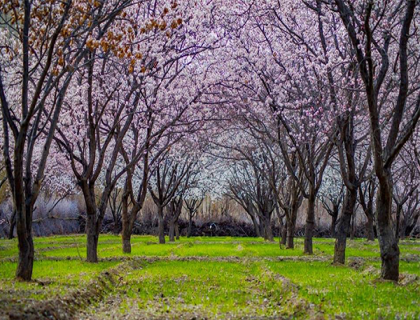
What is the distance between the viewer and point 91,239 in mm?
20625

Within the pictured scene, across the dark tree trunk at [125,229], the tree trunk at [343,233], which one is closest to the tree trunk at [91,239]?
the dark tree trunk at [125,229]

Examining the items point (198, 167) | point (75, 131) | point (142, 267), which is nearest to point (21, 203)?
point (142, 267)

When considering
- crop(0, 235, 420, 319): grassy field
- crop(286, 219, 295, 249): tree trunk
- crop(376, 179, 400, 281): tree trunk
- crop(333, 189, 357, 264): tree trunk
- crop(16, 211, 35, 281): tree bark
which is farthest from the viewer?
crop(286, 219, 295, 249): tree trunk

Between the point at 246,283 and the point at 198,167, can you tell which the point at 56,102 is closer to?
the point at 246,283

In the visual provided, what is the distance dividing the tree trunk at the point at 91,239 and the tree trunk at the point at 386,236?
37.3 ft

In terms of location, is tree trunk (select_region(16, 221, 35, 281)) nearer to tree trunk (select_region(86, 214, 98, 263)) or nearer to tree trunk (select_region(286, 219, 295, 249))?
tree trunk (select_region(86, 214, 98, 263))

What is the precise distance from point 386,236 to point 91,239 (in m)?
11.7

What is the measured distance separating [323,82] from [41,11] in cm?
1175

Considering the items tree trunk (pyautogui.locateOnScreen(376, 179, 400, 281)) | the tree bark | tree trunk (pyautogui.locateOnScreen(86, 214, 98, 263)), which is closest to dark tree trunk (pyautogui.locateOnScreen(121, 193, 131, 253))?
tree trunk (pyautogui.locateOnScreen(86, 214, 98, 263))

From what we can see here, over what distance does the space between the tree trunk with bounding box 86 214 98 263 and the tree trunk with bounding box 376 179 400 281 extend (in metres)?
11.4

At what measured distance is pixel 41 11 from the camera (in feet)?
41.3

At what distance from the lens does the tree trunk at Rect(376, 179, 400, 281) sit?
12992mm

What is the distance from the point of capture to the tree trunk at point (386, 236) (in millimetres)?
12992

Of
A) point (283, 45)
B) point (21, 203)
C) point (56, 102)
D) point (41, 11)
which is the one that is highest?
point (283, 45)
